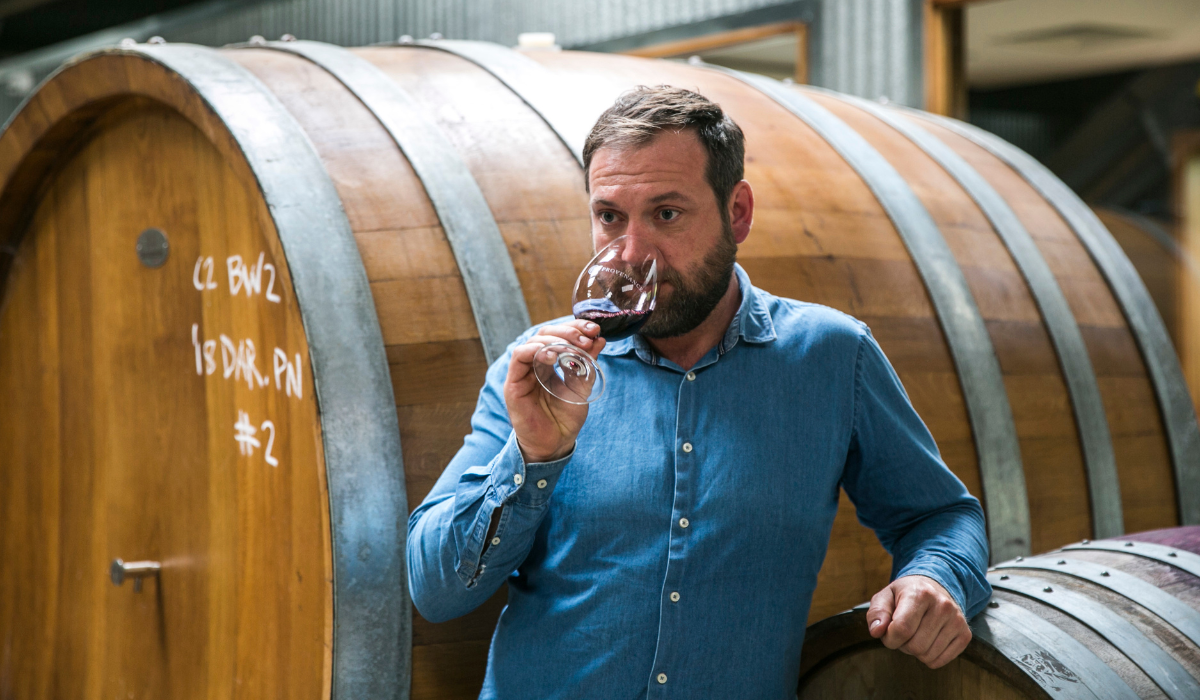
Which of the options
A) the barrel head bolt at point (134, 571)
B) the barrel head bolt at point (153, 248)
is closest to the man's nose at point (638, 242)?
the barrel head bolt at point (153, 248)

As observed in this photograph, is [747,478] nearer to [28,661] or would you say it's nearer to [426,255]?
[426,255]

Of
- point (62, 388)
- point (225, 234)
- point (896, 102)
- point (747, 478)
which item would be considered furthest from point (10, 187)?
point (896, 102)

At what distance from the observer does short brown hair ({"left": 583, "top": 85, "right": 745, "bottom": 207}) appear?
166cm

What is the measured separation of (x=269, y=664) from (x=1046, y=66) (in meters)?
5.62

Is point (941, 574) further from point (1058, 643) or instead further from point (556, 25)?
point (556, 25)

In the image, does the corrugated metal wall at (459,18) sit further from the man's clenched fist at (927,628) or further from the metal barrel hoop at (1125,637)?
the man's clenched fist at (927,628)

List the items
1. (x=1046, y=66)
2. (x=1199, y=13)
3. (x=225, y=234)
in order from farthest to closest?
(x=1046, y=66), (x=1199, y=13), (x=225, y=234)

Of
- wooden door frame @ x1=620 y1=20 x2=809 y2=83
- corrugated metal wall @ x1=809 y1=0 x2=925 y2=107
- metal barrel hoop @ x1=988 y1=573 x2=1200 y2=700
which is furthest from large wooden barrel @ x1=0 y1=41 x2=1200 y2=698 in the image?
wooden door frame @ x1=620 y1=20 x2=809 y2=83

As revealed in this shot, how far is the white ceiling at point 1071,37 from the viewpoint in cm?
504

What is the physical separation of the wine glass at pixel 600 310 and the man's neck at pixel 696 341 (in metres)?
0.21

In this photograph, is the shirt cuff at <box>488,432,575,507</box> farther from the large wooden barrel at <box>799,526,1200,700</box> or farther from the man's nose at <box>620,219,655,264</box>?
the large wooden barrel at <box>799,526,1200,700</box>

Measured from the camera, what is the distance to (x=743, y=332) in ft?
5.71

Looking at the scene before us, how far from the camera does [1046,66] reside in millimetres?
6039

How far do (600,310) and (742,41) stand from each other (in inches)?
152
